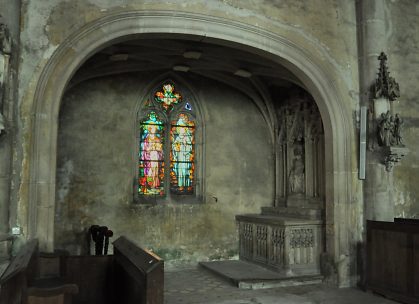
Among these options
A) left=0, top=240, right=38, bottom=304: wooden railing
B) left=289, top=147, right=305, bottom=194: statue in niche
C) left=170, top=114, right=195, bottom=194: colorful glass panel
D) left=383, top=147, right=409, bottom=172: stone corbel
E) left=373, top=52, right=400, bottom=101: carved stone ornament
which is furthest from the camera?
left=170, top=114, right=195, bottom=194: colorful glass panel

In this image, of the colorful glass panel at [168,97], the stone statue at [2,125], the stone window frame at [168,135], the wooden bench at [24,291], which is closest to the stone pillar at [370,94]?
the stone window frame at [168,135]

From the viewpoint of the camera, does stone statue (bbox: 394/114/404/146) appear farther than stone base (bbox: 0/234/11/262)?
Yes

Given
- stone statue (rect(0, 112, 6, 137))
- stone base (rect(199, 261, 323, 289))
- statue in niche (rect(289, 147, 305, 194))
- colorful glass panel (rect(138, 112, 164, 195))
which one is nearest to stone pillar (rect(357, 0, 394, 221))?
stone base (rect(199, 261, 323, 289))

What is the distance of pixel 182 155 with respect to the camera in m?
9.14

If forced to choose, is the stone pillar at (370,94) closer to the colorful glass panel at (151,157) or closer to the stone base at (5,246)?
the colorful glass panel at (151,157)

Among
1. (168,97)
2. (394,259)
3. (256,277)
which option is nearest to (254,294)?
(256,277)

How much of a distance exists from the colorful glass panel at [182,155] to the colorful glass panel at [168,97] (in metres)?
0.30

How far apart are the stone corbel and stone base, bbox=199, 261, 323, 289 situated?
2107mm

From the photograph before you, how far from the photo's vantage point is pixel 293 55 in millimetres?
6836

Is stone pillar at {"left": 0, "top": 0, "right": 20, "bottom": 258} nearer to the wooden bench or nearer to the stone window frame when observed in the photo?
the wooden bench

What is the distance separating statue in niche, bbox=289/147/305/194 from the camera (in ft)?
28.4

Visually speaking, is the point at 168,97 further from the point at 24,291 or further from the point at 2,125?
the point at 24,291

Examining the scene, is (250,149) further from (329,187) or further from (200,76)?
(329,187)

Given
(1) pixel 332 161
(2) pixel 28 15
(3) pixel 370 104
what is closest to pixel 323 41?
(3) pixel 370 104
